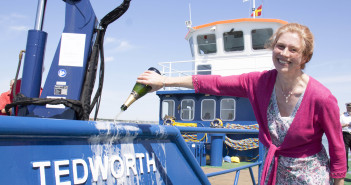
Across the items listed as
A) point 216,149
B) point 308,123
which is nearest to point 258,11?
point 216,149

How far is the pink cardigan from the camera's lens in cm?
168

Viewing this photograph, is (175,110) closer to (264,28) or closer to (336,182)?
(264,28)

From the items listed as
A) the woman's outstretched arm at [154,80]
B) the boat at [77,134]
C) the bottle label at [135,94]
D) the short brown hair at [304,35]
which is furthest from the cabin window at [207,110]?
the bottle label at [135,94]

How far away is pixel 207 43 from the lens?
13.0m

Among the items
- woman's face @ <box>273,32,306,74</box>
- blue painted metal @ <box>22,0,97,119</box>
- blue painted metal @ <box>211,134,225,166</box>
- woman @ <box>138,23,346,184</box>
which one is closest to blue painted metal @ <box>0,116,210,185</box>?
woman @ <box>138,23,346,184</box>

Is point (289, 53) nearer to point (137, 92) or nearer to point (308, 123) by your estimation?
point (308, 123)

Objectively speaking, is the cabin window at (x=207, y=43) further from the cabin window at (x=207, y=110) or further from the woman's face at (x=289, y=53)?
the woman's face at (x=289, y=53)

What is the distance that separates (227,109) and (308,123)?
941 cm

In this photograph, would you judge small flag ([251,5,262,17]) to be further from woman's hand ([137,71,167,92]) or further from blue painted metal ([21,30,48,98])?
woman's hand ([137,71,167,92])

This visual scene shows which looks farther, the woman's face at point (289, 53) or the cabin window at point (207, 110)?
the cabin window at point (207, 110)

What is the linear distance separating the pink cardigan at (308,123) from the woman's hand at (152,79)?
0.87 ft

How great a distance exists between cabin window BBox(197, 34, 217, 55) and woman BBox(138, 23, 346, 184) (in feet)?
36.6

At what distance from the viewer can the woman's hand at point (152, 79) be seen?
4.81 feet

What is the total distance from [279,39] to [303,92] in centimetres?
32
